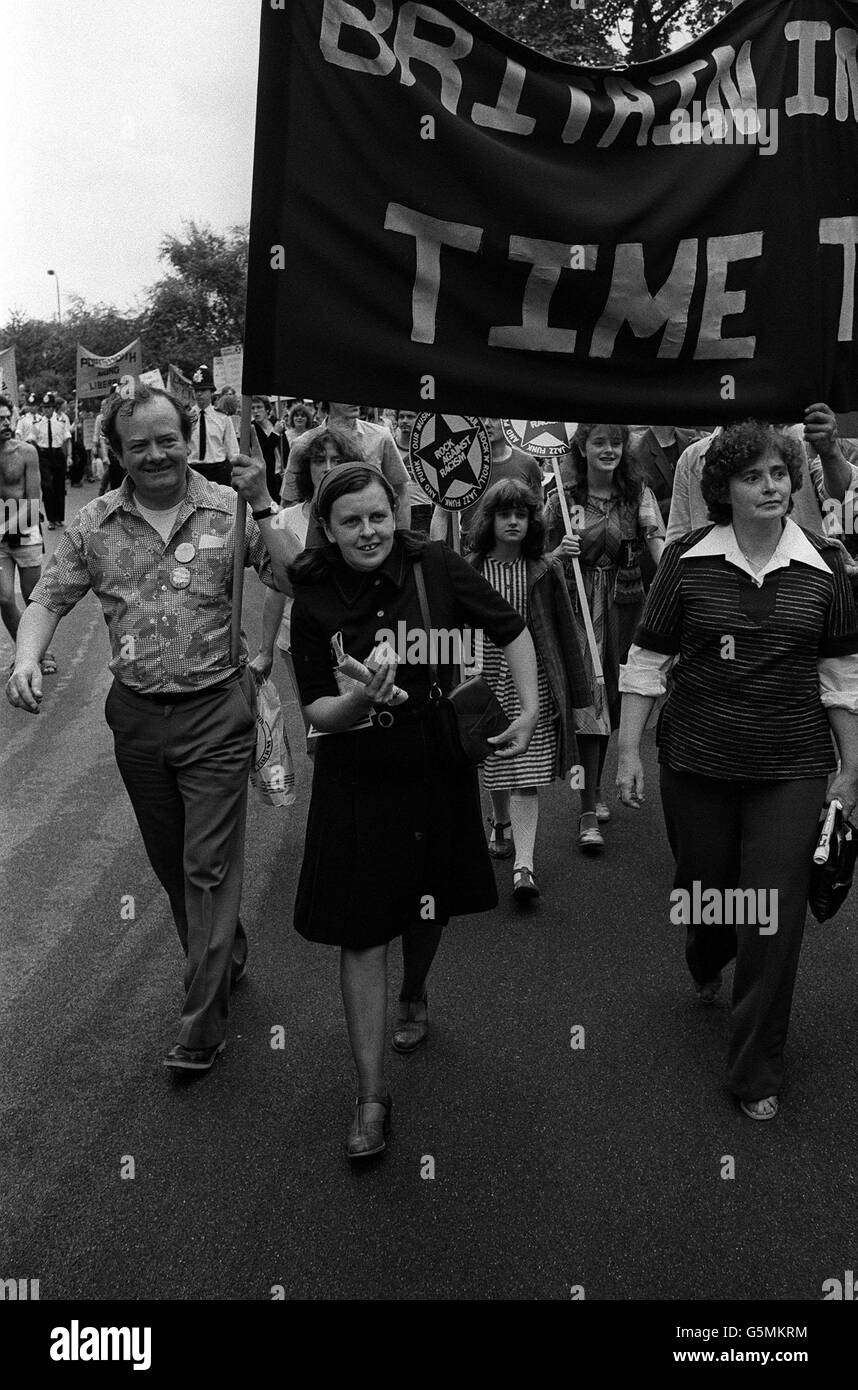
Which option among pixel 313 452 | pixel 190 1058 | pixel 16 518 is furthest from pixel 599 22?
pixel 190 1058

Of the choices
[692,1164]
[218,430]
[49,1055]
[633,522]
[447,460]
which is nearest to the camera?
[692,1164]

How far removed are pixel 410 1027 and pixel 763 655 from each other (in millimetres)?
1619

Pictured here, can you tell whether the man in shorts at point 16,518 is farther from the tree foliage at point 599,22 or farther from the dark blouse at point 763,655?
the tree foliage at point 599,22

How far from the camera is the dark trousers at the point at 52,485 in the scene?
1802 cm

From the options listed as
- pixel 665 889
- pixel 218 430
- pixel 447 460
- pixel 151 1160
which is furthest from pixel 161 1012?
pixel 218 430

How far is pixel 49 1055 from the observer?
397 cm

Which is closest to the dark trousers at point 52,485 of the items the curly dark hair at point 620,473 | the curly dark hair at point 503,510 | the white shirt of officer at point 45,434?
the white shirt of officer at point 45,434

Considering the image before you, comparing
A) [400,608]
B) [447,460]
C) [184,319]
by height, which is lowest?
[400,608]

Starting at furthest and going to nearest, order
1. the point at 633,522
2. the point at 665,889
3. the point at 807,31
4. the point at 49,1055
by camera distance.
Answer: the point at 633,522
the point at 665,889
the point at 49,1055
the point at 807,31

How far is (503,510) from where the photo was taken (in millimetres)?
5449

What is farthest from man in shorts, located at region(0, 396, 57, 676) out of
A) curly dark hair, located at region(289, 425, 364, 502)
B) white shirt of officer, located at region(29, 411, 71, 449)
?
white shirt of officer, located at region(29, 411, 71, 449)

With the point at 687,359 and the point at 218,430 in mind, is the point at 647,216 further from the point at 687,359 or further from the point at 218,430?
the point at 218,430

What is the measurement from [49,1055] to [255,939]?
3.47 ft

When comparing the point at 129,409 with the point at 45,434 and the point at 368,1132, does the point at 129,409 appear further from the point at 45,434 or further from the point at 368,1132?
the point at 45,434
